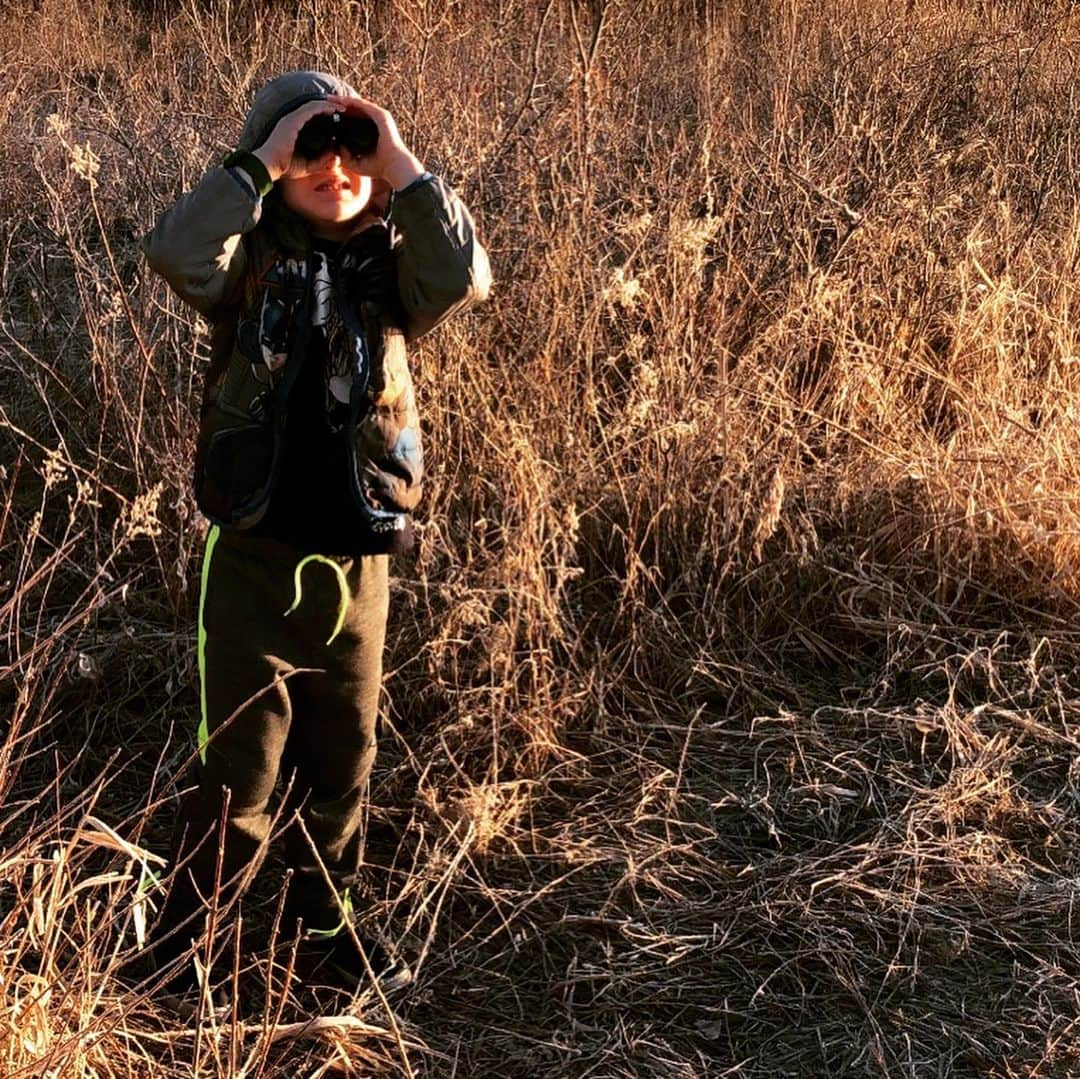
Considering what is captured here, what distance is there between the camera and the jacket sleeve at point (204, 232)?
64.2 inches

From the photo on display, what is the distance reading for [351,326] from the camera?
1762 millimetres

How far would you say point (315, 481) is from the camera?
70.1 inches

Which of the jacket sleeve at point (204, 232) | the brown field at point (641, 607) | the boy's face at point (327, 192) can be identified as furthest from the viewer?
the brown field at point (641, 607)

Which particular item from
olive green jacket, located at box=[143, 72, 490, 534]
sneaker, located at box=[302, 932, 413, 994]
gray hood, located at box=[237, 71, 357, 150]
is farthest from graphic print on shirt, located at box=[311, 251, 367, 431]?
sneaker, located at box=[302, 932, 413, 994]

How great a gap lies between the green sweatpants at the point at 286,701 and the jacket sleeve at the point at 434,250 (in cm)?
42

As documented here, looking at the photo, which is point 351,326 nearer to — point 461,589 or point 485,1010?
point 461,589

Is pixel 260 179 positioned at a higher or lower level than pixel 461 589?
higher

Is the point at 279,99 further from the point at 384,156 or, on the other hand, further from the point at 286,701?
the point at 286,701

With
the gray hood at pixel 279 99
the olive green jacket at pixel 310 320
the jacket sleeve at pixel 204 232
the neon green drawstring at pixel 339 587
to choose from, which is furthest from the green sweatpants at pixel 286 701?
the gray hood at pixel 279 99

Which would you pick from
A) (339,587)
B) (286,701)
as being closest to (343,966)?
(286,701)

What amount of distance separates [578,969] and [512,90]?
3139 millimetres

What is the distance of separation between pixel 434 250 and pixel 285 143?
0.26 metres

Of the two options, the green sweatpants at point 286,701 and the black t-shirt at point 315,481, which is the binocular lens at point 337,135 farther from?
the green sweatpants at point 286,701

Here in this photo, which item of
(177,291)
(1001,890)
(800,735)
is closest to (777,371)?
(800,735)
